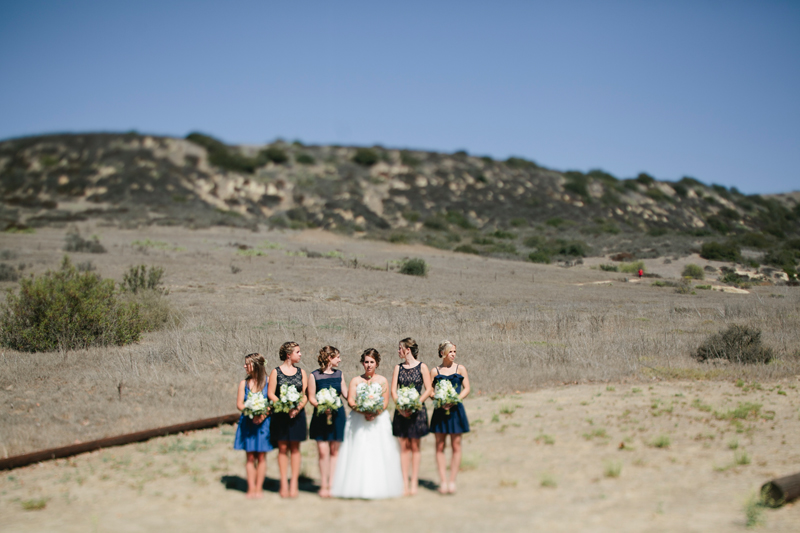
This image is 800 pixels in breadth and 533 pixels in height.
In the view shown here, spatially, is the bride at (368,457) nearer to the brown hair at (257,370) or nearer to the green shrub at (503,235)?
the brown hair at (257,370)

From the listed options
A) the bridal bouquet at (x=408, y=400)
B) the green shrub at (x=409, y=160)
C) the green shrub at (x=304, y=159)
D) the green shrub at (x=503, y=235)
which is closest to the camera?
the bridal bouquet at (x=408, y=400)

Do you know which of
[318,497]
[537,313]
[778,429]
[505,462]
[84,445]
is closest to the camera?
[318,497]

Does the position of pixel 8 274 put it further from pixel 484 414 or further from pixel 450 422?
pixel 450 422

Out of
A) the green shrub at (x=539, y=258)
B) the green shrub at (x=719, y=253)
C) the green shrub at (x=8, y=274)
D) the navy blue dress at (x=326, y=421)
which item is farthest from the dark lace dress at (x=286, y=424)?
the green shrub at (x=719, y=253)

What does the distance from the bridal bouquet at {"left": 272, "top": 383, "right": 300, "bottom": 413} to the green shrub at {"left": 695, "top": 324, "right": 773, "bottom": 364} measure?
946 cm

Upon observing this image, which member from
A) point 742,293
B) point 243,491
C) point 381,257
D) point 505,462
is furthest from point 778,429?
point 381,257

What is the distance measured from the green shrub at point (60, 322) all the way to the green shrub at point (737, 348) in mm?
11894

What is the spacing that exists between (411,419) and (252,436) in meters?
1.60

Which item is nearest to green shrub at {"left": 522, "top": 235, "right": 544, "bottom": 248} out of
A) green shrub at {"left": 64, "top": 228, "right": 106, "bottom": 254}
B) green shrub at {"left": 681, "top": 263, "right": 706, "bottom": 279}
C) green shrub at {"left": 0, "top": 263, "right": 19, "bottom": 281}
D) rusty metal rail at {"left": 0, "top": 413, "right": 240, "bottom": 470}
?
green shrub at {"left": 681, "top": 263, "right": 706, "bottom": 279}

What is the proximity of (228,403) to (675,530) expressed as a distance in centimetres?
664

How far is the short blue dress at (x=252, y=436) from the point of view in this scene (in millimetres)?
6473

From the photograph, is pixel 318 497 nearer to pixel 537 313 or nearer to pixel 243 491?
pixel 243 491

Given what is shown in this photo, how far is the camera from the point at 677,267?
36.2m

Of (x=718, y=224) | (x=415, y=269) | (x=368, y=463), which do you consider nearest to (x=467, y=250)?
(x=415, y=269)
